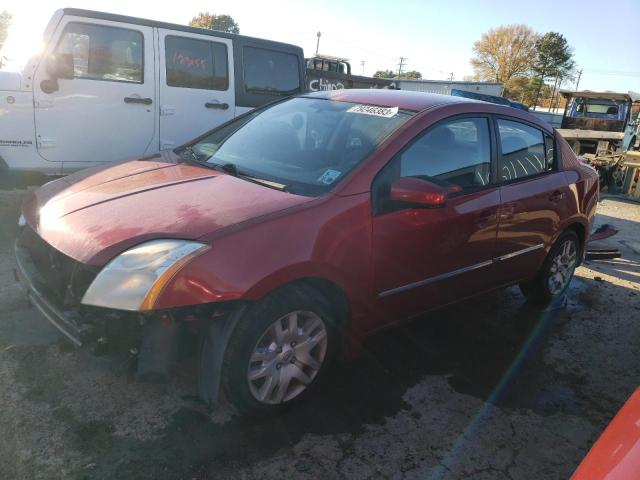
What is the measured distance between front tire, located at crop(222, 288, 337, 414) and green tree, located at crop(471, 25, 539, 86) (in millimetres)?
64823

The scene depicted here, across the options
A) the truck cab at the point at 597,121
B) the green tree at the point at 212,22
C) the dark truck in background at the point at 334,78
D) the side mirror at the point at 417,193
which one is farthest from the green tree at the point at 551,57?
the side mirror at the point at 417,193

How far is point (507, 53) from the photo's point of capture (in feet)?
203

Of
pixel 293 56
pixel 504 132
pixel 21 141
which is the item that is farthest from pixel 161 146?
pixel 504 132

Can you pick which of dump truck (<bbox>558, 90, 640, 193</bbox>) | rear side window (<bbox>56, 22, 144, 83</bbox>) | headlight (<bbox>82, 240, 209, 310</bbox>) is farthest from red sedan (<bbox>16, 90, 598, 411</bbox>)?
dump truck (<bbox>558, 90, 640, 193</bbox>)

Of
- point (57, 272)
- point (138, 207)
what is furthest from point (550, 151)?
point (57, 272)

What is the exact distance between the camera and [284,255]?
7.86ft

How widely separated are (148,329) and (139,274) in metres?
0.24

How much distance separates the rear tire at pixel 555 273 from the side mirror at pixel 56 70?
4.82m

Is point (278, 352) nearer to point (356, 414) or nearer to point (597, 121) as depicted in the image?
point (356, 414)

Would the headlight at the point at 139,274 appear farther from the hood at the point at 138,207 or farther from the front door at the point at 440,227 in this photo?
the front door at the point at 440,227

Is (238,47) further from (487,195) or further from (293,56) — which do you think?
(487,195)

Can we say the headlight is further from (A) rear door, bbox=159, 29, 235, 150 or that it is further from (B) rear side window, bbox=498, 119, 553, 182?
(A) rear door, bbox=159, 29, 235, 150

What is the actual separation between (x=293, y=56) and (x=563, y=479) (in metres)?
6.01

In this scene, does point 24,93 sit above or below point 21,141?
above
